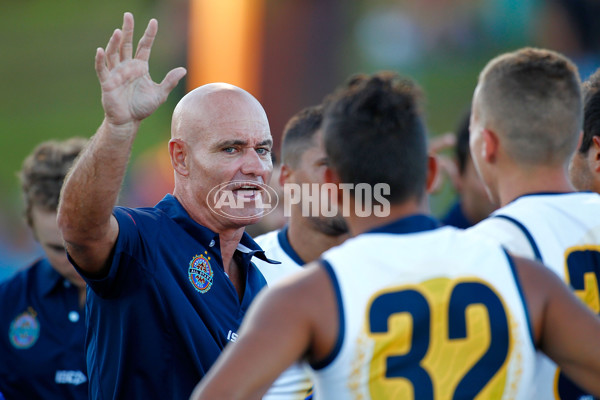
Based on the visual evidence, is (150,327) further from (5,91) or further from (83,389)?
(5,91)

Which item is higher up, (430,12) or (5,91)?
(430,12)

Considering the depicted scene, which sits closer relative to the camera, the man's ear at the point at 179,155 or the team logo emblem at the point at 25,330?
the man's ear at the point at 179,155

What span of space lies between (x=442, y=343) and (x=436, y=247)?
0.91ft

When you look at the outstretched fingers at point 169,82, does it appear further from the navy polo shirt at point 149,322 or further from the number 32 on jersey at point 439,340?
the number 32 on jersey at point 439,340

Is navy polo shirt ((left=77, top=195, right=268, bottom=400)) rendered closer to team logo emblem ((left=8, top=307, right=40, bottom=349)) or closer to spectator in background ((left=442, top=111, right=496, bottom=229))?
team logo emblem ((left=8, top=307, right=40, bottom=349))

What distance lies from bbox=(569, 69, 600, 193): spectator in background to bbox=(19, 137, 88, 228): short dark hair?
3125 millimetres

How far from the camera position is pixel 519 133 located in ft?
9.37

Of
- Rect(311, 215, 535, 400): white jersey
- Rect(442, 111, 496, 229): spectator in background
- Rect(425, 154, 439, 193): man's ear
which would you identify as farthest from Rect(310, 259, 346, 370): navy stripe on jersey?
Rect(442, 111, 496, 229): spectator in background

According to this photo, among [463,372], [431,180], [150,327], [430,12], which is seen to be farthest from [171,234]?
[430,12]

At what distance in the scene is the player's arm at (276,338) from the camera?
2.00 meters

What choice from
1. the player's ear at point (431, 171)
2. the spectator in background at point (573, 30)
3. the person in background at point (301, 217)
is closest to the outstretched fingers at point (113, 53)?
the player's ear at point (431, 171)

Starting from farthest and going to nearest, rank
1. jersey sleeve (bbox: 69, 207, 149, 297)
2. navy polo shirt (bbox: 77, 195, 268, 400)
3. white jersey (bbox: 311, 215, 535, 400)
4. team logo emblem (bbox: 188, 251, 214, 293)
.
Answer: team logo emblem (bbox: 188, 251, 214, 293), navy polo shirt (bbox: 77, 195, 268, 400), jersey sleeve (bbox: 69, 207, 149, 297), white jersey (bbox: 311, 215, 535, 400)

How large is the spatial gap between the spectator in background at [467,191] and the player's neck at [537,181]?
3.79 m

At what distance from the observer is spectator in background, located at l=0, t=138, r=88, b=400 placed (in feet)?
14.7
